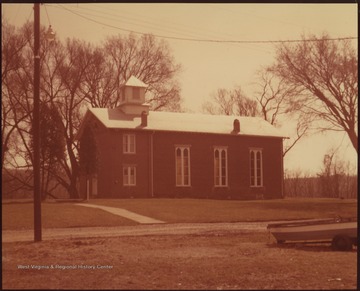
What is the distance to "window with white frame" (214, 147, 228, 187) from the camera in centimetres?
2506

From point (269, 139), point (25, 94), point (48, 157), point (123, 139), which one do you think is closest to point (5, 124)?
point (25, 94)

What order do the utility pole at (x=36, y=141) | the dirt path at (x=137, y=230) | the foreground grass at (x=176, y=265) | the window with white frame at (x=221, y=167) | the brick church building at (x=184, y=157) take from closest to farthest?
the foreground grass at (x=176, y=265) < the utility pole at (x=36, y=141) < the dirt path at (x=137, y=230) < the window with white frame at (x=221, y=167) < the brick church building at (x=184, y=157)

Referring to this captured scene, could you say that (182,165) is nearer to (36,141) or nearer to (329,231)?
(36,141)

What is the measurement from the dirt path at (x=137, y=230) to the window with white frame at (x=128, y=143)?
8310 millimetres

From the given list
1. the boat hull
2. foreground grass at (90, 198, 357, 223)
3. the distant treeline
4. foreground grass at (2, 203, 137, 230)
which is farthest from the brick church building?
the boat hull

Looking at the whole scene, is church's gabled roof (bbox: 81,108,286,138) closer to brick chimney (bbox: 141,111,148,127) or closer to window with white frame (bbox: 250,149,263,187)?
brick chimney (bbox: 141,111,148,127)

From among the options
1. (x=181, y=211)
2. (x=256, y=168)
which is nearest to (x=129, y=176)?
(x=181, y=211)

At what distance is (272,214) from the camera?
23.5 metres

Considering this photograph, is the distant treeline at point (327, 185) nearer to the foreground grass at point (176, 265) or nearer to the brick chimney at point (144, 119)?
the brick chimney at point (144, 119)

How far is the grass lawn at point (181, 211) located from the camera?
18.1m

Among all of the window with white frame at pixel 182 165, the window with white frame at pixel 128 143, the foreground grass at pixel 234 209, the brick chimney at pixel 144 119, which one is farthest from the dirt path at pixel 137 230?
the window with white frame at pixel 128 143

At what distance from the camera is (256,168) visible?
2738 centimetres

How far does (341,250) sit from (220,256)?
326 cm

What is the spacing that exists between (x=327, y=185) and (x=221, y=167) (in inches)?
199
